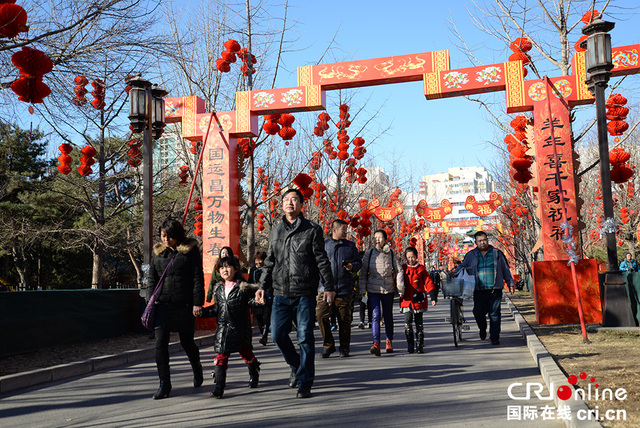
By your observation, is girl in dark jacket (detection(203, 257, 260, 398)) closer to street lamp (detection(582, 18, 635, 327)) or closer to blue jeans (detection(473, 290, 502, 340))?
blue jeans (detection(473, 290, 502, 340))

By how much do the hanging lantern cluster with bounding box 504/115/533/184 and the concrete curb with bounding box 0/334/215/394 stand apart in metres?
7.83

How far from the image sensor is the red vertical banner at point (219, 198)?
43.8 ft

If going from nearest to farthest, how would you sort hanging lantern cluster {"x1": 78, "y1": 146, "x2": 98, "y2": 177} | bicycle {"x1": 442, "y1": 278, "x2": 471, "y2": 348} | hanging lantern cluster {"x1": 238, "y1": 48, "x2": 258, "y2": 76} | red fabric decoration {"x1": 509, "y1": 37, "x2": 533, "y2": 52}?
bicycle {"x1": 442, "y1": 278, "x2": 471, "y2": 348}
red fabric decoration {"x1": 509, "y1": 37, "x2": 533, "y2": 52}
hanging lantern cluster {"x1": 78, "y1": 146, "x2": 98, "y2": 177}
hanging lantern cluster {"x1": 238, "y1": 48, "x2": 258, "y2": 76}

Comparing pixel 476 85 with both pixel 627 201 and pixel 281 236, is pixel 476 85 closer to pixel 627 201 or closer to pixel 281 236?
pixel 281 236

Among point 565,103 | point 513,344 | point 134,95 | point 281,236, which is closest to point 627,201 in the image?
point 565,103

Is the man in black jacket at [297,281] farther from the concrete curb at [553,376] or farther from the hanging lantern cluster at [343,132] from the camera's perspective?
the hanging lantern cluster at [343,132]

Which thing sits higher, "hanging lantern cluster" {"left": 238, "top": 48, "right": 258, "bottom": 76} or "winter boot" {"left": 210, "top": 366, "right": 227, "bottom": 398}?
"hanging lantern cluster" {"left": 238, "top": 48, "right": 258, "bottom": 76}

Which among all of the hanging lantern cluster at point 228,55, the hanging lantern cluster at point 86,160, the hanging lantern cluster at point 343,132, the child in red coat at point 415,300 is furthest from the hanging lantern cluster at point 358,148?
the child in red coat at point 415,300

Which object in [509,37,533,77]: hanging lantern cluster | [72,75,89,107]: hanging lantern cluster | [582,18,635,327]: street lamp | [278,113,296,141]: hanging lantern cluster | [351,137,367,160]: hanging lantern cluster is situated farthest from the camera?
[351,137,367,160]: hanging lantern cluster

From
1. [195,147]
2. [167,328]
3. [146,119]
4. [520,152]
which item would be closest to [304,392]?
[167,328]

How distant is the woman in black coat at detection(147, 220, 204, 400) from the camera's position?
609 centimetres

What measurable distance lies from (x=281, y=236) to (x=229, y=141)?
7824mm

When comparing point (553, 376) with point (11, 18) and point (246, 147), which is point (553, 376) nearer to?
point (11, 18)

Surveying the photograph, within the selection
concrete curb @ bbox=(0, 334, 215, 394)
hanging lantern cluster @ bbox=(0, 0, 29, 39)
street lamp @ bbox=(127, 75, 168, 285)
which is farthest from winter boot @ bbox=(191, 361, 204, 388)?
street lamp @ bbox=(127, 75, 168, 285)
